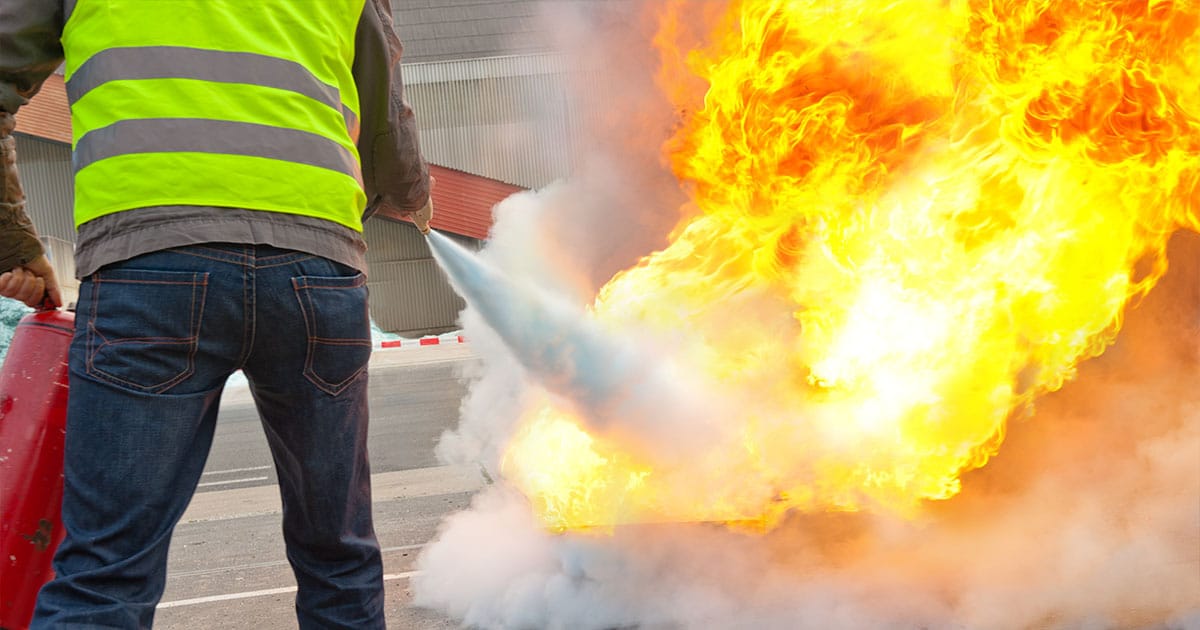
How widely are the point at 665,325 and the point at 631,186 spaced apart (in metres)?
1.51

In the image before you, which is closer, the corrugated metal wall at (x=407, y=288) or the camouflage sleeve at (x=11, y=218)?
the camouflage sleeve at (x=11, y=218)

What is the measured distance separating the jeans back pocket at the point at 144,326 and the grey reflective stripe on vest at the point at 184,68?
0.35 metres

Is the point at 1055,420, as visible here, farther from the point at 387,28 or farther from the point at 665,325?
the point at 387,28

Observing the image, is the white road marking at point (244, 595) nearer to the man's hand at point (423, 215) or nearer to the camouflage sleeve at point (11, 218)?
the man's hand at point (423, 215)

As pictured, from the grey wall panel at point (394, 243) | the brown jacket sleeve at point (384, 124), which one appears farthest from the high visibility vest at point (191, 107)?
the grey wall panel at point (394, 243)

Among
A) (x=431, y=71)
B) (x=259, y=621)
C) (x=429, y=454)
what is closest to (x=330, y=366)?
(x=259, y=621)

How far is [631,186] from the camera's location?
5.51 meters

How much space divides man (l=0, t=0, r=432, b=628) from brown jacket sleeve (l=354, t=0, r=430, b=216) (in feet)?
0.56

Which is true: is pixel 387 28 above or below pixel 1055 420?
below

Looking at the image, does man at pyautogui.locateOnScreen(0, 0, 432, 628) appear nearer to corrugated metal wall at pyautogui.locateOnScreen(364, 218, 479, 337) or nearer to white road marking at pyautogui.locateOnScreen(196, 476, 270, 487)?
white road marking at pyautogui.locateOnScreen(196, 476, 270, 487)

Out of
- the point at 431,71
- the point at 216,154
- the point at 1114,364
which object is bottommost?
the point at 216,154

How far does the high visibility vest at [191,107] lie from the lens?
5.94 ft

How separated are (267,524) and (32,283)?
3.52 m

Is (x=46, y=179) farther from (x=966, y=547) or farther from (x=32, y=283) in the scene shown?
(x=966, y=547)
